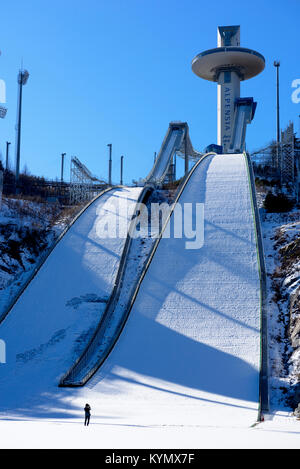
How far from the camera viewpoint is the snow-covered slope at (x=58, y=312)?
13.5 meters

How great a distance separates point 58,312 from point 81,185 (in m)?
14.9

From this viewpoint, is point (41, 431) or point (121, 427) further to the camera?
point (121, 427)

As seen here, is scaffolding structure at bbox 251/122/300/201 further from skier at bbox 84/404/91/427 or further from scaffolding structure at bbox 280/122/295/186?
skier at bbox 84/404/91/427

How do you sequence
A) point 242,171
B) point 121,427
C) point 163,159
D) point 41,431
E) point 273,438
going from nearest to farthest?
point 273,438, point 41,431, point 121,427, point 242,171, point 163,159

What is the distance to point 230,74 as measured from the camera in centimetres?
3759

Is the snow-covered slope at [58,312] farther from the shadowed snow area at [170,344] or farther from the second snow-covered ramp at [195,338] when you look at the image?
the second snow-covered ramp at [195,338]

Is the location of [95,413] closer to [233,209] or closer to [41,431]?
[41,431]

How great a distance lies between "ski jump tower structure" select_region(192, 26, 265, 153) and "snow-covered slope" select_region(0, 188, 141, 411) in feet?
52.1

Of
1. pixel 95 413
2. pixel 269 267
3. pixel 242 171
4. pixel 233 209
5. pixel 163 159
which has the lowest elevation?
pixel 95 413

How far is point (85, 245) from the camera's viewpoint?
19.8m

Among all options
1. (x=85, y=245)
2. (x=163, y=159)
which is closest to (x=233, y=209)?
(x=85, y=245)

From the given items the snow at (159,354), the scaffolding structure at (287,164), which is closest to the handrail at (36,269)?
the snow at (159,354)

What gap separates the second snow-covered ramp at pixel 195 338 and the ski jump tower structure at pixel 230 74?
16838 mm

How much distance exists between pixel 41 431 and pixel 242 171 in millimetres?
16084
